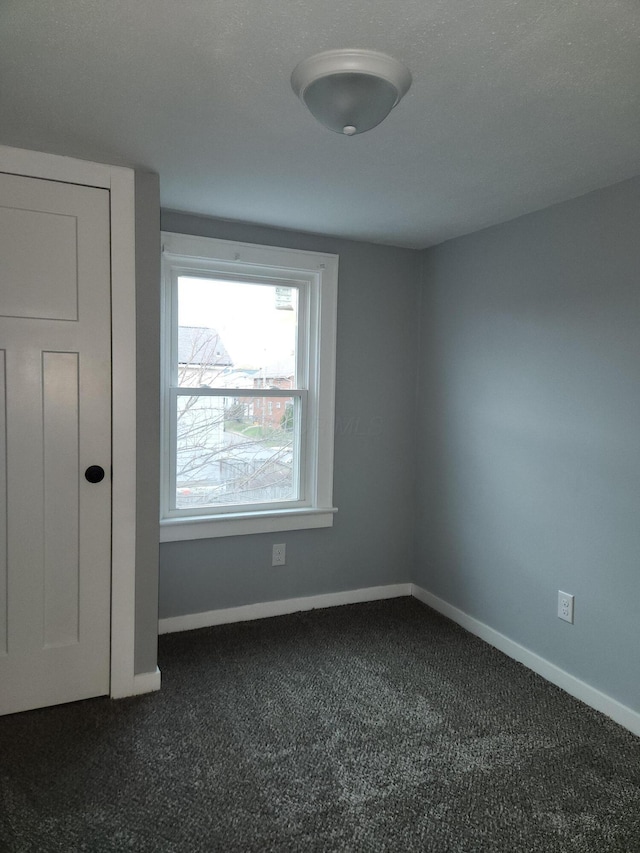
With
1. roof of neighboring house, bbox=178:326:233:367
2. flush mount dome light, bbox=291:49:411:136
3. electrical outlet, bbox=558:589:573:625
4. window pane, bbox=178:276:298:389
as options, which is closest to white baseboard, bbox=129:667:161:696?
window pane, bbox=178:276:298:389

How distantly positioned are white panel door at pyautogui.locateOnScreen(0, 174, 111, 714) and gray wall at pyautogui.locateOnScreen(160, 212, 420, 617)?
2.69 ft

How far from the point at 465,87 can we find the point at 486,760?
7.25 ft

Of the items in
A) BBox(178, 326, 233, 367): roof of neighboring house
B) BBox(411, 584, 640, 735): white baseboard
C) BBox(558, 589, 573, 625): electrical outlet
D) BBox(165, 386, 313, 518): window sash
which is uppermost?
BBox(178, 326, 233, 367): roof of neighboring house

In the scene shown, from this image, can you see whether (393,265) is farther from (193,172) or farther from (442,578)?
(442,578)

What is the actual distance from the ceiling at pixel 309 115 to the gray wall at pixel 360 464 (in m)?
0.78

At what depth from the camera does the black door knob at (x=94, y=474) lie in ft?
7.65

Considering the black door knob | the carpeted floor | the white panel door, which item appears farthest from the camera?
the black door knob

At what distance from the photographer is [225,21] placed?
137 cm

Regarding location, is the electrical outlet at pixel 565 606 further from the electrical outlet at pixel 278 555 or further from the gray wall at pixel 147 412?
the gray wall at pixel 147 412

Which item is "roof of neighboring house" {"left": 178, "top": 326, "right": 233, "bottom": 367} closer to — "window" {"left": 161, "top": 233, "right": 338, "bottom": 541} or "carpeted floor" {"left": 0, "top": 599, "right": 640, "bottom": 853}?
"window" {"left": 161, "top": 233, "right": 338, "bottom": 541}

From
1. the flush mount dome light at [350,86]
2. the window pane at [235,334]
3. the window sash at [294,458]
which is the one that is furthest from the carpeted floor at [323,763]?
the flush mount dome light at [350,86]

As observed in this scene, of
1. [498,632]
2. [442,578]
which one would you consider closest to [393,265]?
[442,578]

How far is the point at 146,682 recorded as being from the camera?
2480 millimetres

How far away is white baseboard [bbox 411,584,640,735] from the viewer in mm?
2359
